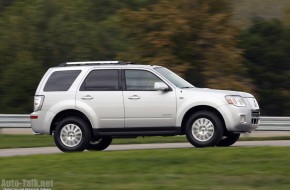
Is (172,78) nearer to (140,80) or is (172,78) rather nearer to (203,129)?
(140,80)

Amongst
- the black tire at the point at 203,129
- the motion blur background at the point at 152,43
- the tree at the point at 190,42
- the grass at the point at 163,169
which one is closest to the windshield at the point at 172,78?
the black tire at the point at 203,129

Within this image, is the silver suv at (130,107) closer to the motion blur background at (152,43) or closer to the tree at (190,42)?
the motion blur background at (152,43)

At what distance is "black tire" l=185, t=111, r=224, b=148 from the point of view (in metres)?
16.3

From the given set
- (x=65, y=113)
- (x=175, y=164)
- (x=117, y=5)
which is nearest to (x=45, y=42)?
(x=117, y=5)

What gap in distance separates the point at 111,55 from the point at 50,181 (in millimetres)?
26804

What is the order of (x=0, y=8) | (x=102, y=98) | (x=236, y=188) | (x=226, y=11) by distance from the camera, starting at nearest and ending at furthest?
(x=236, y=188)
(x=102, y=98)
(x=226, y=11)
(x=0, y=8)

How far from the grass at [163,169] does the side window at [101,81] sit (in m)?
2.57

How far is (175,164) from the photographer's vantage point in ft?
41.7

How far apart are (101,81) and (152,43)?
1352cm

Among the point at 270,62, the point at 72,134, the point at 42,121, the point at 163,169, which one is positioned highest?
the point at 270,62

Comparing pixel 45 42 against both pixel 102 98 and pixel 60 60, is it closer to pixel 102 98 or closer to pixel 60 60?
pixel 60 60

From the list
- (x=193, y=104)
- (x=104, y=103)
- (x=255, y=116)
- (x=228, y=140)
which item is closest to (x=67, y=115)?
(x=104, y=103)

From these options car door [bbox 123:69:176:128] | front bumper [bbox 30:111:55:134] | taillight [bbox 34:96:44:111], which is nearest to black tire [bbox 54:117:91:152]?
A: front bumper [bbox 30:111:55:134]

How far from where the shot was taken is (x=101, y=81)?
16984 mm
